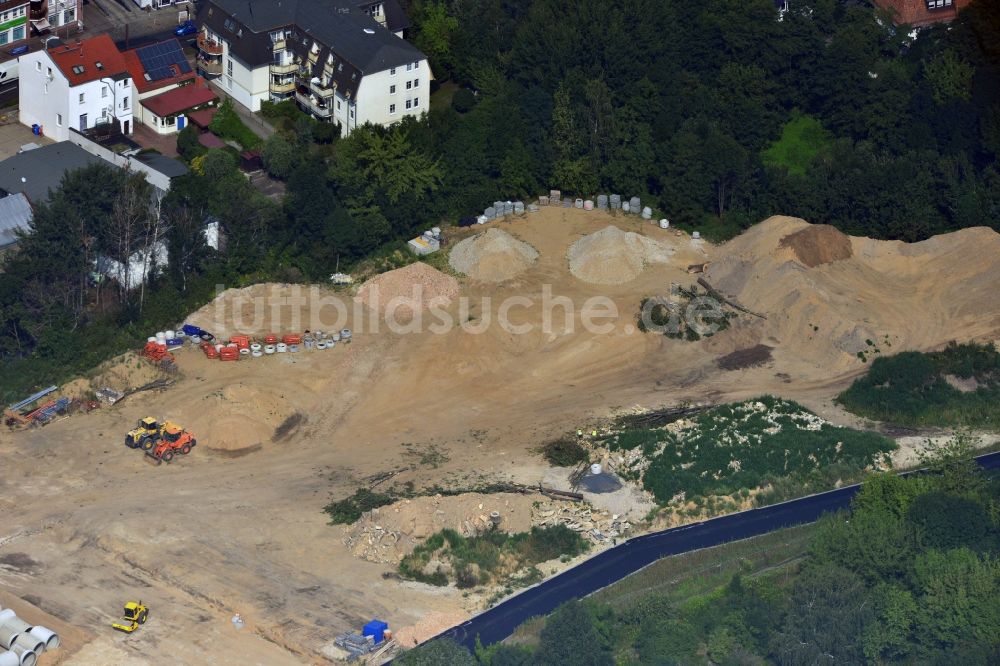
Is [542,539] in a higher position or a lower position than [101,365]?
lower

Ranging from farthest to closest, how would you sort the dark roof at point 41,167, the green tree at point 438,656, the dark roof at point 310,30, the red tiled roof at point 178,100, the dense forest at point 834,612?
the dark roof at point 310,30, the red tiled roof at point 178,100, the dark roof at point 41,167, the dense forest at point 834,612, the green tree at point 438,656

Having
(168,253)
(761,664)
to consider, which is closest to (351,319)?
(168,253)

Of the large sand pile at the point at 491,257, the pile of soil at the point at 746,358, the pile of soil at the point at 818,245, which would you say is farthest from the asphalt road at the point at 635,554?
the large sand pile at the point at 491,257

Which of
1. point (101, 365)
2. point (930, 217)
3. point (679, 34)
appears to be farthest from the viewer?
point (679, 34)

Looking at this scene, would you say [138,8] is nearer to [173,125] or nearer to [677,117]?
[173,125]

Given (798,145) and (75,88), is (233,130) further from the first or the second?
(798,145)

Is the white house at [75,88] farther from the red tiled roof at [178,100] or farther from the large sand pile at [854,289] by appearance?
the large sand pile at [854,289]
